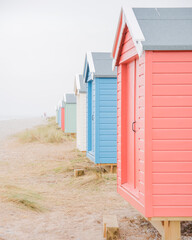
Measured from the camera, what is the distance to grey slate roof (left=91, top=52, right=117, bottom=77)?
1055 centimetres

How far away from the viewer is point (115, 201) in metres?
7.91

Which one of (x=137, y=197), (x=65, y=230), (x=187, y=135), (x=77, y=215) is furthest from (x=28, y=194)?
(x=187, y=135)

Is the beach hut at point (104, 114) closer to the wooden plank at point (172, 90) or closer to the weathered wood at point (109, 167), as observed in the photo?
the weathered wood at point (109, 167)

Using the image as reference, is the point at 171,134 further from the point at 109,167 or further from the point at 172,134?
the point at 109,167

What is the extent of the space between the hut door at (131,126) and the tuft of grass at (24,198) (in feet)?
6.59

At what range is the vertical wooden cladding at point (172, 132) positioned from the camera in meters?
5.00

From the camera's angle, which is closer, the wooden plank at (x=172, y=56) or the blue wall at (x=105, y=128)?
the wooden plank at (x=172, y=56)

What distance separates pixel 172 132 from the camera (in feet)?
16.4

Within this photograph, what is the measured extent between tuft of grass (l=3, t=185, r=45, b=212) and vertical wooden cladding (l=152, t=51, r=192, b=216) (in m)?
3.07

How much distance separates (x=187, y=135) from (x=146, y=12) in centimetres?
194

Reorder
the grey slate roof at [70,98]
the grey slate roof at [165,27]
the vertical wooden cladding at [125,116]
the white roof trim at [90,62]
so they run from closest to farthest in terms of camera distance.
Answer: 1. the grey slate roof at [165,27]
2. the vertical wooden cladding at [125,116]
3. the white roof trim at [90,62]
4. the grey slate roof at [70,98]

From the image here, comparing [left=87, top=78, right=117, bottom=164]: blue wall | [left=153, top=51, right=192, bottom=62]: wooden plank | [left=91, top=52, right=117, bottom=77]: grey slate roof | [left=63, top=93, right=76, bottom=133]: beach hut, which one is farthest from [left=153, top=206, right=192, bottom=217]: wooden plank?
[left=63, top=93, right=76, bottom=133]: beach hut

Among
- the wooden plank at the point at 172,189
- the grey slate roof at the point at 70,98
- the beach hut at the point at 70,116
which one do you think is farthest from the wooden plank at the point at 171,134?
the grey slate roof at the point at 70,98

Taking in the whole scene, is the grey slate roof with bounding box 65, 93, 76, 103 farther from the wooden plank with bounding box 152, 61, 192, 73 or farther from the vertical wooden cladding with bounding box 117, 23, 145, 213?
the wooden plank with bounding box 152, 61, 192, 73
